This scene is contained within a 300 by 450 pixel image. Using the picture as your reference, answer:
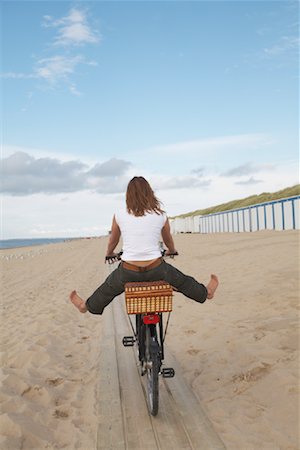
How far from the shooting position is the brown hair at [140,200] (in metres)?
4.79

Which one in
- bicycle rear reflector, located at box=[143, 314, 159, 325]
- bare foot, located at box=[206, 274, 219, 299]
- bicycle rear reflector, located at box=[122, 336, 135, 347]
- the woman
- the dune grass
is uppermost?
the dune grass

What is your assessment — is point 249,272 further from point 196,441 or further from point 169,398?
point 196,441

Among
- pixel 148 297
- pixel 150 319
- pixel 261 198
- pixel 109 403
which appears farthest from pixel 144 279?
pixel 261 198

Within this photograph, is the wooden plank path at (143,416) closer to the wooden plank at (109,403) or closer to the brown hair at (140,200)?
the wooden plank at (109,403)

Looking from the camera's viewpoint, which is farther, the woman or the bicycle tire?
the woman

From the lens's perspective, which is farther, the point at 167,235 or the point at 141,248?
the point at 167,235

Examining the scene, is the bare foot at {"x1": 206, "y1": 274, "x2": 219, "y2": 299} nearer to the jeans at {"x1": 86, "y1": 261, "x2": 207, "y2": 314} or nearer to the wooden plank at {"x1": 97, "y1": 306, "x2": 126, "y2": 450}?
the jeans at {"x1": 86, "y1": 261, "x2": 207, "y2": 314}

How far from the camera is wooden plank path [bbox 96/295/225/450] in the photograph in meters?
4.12

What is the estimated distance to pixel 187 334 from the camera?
8133 mm

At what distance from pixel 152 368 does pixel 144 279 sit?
0.92 metres

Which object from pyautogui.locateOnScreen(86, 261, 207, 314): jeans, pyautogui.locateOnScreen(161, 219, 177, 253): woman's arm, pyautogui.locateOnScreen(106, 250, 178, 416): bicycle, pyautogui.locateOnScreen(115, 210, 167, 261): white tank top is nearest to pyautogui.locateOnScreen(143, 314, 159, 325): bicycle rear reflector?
pyautogui.locateOnScreen(106, 250, 178, 416): bicycle

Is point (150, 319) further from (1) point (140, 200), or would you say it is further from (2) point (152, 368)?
(1) point (140, 200)

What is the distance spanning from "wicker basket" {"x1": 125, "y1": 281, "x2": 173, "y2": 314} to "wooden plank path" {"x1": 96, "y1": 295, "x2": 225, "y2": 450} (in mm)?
1157

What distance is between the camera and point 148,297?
14.7 ft
